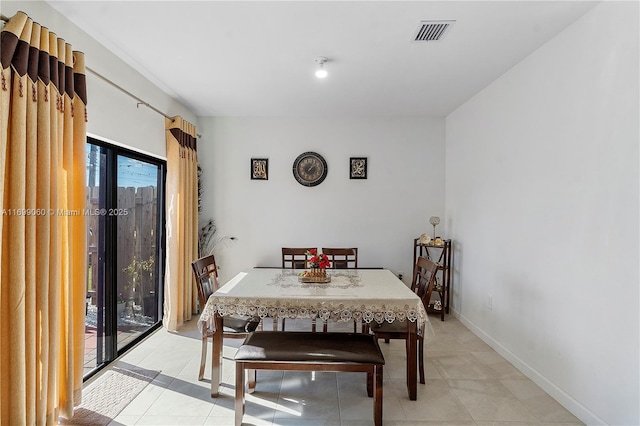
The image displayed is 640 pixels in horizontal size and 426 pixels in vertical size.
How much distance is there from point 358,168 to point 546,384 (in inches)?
118

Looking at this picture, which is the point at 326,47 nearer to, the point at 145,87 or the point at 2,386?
the point at 145,87

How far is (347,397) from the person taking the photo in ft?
7.72

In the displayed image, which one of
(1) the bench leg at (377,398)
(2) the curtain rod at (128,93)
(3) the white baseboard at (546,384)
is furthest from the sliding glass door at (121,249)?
(3) the white baseboard at (546,384)

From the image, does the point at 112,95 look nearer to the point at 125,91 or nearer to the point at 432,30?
the point at 125,91

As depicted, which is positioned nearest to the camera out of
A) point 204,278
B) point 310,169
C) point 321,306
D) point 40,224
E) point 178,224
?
point 40,224

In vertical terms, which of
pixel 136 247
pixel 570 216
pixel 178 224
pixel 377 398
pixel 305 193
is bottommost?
pixel 377 398

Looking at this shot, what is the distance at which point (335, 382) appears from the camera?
2.56m

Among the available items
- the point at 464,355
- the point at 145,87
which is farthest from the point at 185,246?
the point at 464,355

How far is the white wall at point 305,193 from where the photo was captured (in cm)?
450

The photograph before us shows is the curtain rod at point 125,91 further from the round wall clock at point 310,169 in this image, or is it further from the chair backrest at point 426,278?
the chair backrest at point 426,278

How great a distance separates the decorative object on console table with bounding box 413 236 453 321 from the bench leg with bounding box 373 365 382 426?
2303 millimetres

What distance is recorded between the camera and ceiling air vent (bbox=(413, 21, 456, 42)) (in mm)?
2242

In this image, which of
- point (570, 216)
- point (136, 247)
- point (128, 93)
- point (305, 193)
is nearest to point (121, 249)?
point (136, 247)

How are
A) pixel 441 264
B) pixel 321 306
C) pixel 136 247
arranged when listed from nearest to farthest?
pixel 321 306, pixel 136 247, pixel 441 264
